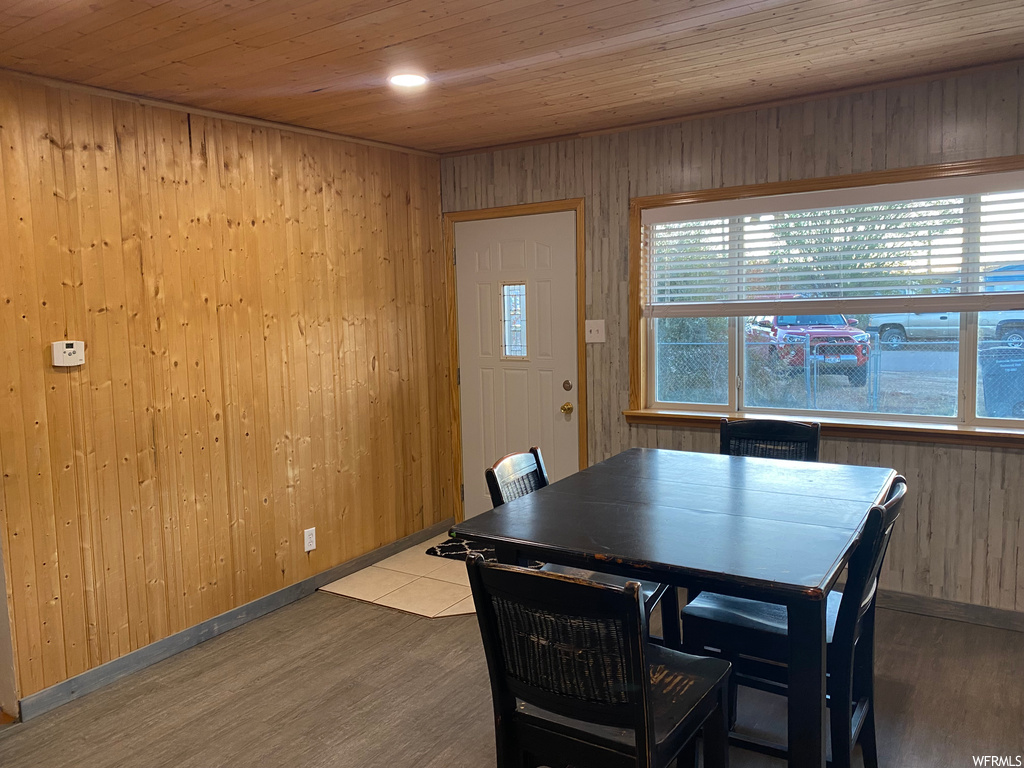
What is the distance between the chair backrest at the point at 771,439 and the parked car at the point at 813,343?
684 mm

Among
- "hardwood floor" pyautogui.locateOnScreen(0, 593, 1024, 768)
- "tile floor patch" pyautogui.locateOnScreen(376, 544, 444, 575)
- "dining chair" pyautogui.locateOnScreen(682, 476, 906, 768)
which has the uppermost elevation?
"dining chair" pyautogui.locateOnScreen(682, 476, 906, 768)

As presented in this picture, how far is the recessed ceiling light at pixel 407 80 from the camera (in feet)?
10.3

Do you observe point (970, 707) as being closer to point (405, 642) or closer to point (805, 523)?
point (805, 523)

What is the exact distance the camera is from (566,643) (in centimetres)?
162

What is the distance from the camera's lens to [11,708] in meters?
2.91

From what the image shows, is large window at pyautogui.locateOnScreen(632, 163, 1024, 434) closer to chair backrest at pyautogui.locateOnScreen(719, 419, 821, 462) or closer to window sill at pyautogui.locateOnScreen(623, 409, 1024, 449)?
window sill at pyautogui.locateOnScreen(623, 409, 1024, 449)

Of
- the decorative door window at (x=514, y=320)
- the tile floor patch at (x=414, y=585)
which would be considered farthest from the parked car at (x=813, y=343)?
the tile floor patch at (x=414, y=585)

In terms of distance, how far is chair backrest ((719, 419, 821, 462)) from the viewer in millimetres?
3268

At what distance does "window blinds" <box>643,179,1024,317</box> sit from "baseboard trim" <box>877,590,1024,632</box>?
1.36 meters

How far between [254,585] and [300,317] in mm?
1363

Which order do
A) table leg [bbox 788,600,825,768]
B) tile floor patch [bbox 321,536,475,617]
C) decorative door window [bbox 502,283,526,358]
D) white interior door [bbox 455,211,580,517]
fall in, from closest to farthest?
table leg [bbox 788,600,825,768]
tile floor patch [bbox 321,536,475,617]
white interior door [bbox 455,211,580,517]
decorative door window [bbox 502,283,526,358]

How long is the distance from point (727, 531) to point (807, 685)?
1.46ft

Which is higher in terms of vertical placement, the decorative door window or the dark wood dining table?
the decorative door window

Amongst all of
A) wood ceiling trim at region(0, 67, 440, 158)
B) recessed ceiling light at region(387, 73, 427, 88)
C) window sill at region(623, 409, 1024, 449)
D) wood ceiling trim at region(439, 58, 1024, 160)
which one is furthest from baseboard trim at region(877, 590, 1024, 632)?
wood ceiling trim at region(0, 67, 440, 158)
